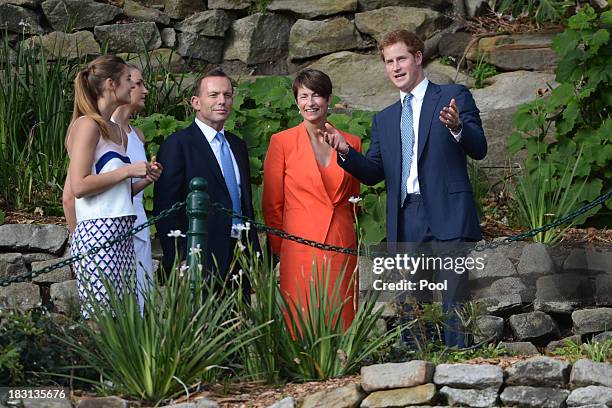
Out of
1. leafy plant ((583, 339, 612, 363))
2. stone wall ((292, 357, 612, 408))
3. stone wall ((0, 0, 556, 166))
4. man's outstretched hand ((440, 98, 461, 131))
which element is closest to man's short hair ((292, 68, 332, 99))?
man's outstretched hand ((440, 98, 461, 131))

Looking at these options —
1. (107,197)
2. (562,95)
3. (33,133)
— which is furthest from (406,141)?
(33,133)

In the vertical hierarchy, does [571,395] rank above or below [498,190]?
below

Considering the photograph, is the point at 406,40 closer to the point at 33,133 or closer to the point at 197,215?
the point at 197,215

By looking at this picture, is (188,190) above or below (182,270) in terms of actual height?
above

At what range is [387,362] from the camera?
227 inches

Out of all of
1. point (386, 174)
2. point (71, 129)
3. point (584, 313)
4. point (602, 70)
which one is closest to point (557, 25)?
point (602, 70)

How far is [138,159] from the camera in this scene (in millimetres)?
6145

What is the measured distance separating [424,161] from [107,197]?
149 cm

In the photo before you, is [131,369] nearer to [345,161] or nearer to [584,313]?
[345,161]

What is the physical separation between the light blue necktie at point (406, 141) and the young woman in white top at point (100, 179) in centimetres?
118

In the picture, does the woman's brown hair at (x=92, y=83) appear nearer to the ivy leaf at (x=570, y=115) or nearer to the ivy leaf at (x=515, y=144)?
the ivy leaf at (x=515, y=144)

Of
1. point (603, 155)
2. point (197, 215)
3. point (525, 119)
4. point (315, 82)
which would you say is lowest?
point (197, 215)

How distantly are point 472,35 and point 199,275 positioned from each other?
523cm

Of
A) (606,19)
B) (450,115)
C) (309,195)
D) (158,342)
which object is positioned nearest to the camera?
(158,342)
